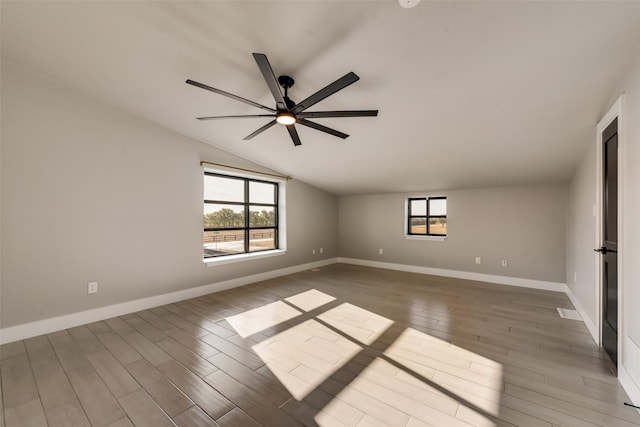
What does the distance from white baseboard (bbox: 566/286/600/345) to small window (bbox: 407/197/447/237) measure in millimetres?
2075

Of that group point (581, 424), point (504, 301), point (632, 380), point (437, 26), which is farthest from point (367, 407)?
point (504, 301)

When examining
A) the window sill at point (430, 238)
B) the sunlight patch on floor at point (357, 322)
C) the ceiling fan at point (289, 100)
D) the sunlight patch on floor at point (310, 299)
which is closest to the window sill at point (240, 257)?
the sunlight patch on floor at point (310, 299)

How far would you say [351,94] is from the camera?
8.39 ft

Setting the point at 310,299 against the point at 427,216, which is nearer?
the point at 310,299

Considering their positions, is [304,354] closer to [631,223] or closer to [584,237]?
[631,223]

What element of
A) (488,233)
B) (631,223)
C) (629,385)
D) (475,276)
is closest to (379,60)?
(631,223)

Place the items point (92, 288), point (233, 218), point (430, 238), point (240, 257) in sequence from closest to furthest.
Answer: point (92, 288) → point (240, 257) → point (233, 218) → point (430, 238)

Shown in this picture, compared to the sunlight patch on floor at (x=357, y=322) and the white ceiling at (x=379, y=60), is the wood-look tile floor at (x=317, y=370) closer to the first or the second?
the sunlight patch on floor at (x=357, y=322)

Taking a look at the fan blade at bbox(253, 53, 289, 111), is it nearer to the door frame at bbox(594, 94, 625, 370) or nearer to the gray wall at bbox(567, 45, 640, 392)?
the gray wall at bbox(567, 45, 640, 392)

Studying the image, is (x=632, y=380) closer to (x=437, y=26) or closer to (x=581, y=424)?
(x=581, y=424)

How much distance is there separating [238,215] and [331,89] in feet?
11.4

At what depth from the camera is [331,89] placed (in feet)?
6.07

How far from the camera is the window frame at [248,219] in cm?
438

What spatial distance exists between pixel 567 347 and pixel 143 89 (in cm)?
498
